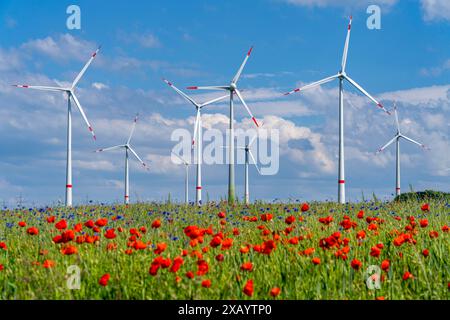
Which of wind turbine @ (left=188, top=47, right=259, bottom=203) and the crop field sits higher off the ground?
wind turbine @ (left=188, top=47, right=259, bottom=203)

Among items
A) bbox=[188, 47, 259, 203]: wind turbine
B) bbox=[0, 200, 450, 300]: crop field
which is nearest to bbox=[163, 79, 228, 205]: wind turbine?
bbox=[188, 47, 259, 203]: wind turbine

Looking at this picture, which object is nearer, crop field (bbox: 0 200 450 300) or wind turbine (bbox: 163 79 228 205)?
crop field (bbox: 0 200 450 300)

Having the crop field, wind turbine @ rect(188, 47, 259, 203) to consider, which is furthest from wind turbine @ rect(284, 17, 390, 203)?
the crop field

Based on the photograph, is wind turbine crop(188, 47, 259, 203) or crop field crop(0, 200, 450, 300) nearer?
crop field crop(0, 200, 450, 300)

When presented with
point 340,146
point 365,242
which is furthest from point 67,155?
point 365,242

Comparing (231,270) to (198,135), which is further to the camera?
(198,135)

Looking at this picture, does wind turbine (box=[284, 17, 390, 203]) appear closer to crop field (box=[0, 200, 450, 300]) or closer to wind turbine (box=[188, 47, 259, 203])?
wind turbine (box=[188, 47, 259, 203])

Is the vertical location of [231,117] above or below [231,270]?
above

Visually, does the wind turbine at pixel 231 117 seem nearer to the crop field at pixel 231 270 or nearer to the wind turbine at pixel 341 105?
the wind turbine at pixel 341 105

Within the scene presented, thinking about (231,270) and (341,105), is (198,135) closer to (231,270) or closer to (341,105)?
(341,105)

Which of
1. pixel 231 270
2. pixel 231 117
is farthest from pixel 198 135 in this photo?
pixel 231 270

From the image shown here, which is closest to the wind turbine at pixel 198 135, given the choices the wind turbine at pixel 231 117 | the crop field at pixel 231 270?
the wind turbine at pixel 231 117
